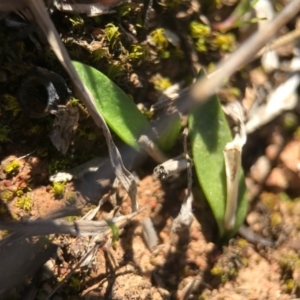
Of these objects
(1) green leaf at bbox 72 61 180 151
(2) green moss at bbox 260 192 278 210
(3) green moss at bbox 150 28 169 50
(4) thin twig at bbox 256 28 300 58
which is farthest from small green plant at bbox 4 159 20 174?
(4) thin twig at bbox 256 28 300 58

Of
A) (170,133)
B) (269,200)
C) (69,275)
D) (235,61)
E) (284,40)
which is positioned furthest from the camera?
(284,40)

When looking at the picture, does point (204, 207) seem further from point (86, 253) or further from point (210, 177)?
point (86, 253)

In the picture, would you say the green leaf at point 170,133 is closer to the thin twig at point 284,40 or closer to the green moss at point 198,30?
the green moss at point 198,30

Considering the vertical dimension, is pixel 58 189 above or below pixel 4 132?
below

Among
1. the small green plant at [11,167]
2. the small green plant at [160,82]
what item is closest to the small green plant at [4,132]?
the small green plant at [11,167]

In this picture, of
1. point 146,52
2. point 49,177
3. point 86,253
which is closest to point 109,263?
point 86,253

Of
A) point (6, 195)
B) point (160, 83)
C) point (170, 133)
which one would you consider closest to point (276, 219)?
point (170, 133)

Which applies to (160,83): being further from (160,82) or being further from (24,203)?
(24,203)
